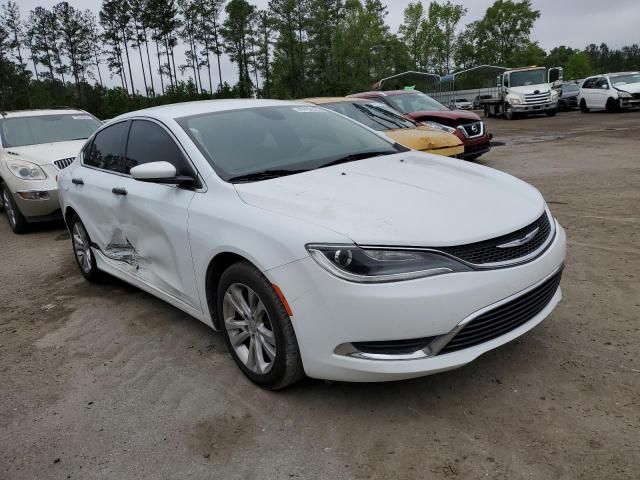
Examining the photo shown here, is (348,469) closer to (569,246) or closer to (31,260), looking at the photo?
(569,246)

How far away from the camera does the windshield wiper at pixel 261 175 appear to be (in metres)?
3.34

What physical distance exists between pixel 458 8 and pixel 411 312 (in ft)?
254

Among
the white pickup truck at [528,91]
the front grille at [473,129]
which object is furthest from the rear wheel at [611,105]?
the front grille at [473,129]

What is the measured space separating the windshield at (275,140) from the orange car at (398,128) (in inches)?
155

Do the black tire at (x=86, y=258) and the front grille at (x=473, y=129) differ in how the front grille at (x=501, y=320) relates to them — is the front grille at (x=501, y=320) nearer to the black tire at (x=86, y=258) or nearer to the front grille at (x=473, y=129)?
the black tire at (x=86, y=258)

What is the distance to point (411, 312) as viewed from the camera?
8.28ft

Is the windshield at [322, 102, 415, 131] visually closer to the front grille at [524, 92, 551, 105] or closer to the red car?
the red car

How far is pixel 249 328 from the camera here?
316cm

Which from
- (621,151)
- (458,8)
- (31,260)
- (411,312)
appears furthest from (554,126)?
(458,8)

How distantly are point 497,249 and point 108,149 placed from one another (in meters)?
3.50

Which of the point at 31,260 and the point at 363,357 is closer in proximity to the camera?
the point at 363,357

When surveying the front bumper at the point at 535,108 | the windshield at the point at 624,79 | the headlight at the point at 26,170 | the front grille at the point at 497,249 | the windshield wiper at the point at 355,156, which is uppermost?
the windshield at the point at 624,79

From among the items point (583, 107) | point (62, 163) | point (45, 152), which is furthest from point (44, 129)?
point (583, 107)

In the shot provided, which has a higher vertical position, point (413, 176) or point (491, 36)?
point (491, 36)
